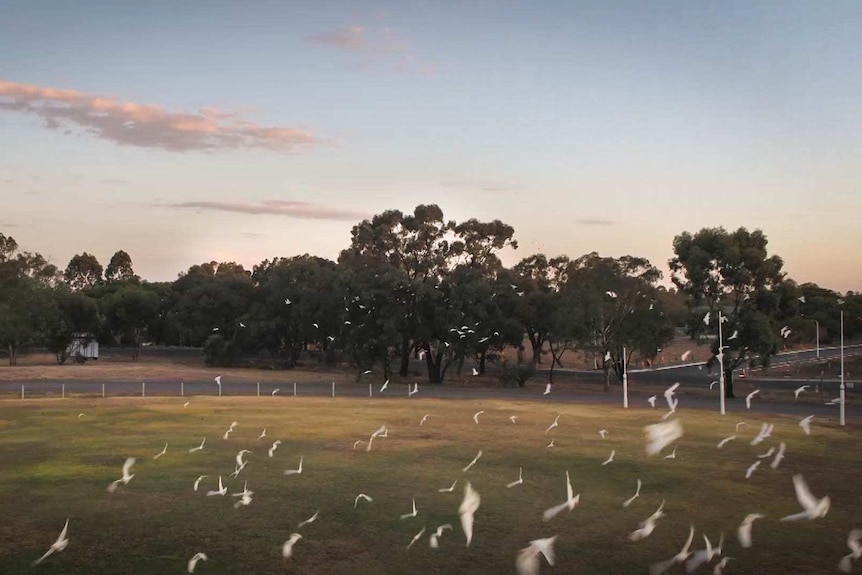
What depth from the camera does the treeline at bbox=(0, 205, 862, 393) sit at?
52000mm

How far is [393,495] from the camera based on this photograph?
666 inches

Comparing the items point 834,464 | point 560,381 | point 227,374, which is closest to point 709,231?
point 560,381

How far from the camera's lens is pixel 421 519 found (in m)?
14.8

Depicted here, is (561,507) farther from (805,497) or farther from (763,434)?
(763,434)

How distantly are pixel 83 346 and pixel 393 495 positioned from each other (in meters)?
79.2

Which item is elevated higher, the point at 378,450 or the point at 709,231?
the point at 709,231

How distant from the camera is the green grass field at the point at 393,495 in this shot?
40.9 ft

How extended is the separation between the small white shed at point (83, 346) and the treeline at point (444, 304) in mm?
1237

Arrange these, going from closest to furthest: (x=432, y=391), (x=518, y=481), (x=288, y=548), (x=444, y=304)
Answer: (x=288, y=548), (x=518, y=481), (x=432, y=391), (x=444, y=304)

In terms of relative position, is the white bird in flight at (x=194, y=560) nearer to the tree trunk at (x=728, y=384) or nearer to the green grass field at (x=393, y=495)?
the green grass field at (x=393, y=495)

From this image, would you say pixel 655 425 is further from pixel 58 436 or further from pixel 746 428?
pixel 58 436

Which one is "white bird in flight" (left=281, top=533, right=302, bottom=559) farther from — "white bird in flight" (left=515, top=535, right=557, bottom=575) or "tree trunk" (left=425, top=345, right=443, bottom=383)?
"tree trunk" (left=425, top=345, right=443, bottom=383)

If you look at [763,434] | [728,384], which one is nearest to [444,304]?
[728,384]

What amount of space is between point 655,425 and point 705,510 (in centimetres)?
1609
